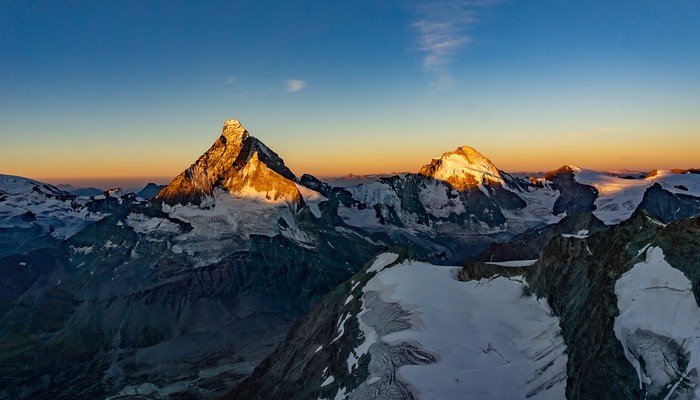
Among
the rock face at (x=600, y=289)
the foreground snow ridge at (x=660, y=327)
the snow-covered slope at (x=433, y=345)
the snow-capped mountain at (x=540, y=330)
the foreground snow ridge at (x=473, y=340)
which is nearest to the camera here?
the foreground snow ridge at (x=660, y=327)

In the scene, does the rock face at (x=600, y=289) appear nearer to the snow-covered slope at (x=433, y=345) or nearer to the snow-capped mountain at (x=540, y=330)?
the snow-capped mountain at (x=540, y=330)

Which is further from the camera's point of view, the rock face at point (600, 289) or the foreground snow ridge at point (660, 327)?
the rock face at point (600, 289)

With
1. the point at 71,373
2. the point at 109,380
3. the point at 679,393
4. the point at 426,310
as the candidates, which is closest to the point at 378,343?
the point at 426,310

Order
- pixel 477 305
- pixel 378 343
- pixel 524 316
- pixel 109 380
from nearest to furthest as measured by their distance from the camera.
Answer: pixel 378 343, pixel 524 316, pixel 477 305, pixel 109 380

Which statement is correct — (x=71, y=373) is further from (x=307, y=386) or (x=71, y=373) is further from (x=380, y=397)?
(x=380, y=397)

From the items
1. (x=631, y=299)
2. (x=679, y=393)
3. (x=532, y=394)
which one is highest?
(x=631, y=299)

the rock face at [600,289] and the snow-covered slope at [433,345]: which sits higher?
the rock face at [600,289]

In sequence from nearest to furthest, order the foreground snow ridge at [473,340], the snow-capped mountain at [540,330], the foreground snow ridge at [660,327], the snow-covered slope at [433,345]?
1. the foreground snow ridge at [660,327]
2. the snow-capped mountain at [540,330]
3. the foreground snow ridge at [473,340]
4. the snow-covered slope at [433,345]

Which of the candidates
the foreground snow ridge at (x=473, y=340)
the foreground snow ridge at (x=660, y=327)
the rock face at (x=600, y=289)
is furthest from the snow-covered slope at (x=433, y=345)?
the foreground snow ridge at (x=660, y=327)
